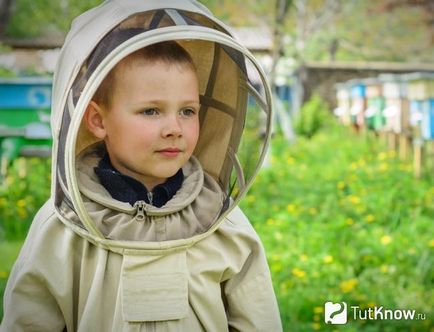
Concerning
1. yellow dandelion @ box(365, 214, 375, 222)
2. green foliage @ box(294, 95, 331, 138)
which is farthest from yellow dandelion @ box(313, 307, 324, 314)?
green foliage @ box(294, 95, 331, 138)

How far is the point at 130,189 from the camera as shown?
76.2 inches

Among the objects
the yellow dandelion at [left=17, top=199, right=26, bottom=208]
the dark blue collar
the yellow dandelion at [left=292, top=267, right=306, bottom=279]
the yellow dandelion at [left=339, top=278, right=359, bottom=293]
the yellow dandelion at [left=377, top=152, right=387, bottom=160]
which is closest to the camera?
the dark blue collar

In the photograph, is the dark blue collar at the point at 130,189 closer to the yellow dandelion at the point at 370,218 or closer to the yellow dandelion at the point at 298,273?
the yellow dandelion at the point at 298,273

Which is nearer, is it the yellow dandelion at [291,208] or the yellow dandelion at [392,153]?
the yellow dandelion at [291,208]

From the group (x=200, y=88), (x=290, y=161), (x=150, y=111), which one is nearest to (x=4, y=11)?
(x=200, y=88)

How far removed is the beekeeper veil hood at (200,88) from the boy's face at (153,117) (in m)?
0.08

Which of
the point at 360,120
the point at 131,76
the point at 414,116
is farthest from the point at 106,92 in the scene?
the point at 360,120

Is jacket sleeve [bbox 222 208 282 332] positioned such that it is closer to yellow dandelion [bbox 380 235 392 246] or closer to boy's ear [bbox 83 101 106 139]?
boy's ear [bbox 83 101 106 139]

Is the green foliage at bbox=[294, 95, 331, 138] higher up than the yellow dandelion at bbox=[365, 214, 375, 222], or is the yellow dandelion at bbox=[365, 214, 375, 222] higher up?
the green foliage at bbox=[294, 95, 331, 138]

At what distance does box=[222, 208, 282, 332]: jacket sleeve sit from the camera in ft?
6.54

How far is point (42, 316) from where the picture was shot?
6.28 feet

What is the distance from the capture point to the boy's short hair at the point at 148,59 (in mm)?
1876

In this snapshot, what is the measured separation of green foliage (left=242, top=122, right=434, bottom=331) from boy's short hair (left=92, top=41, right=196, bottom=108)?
1.82m

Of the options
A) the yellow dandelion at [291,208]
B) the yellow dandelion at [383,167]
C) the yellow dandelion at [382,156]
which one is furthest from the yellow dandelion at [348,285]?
the yellow dandelion at [382,156]
